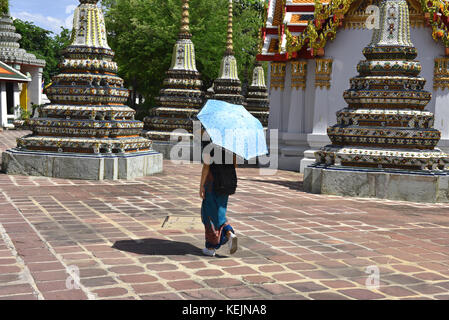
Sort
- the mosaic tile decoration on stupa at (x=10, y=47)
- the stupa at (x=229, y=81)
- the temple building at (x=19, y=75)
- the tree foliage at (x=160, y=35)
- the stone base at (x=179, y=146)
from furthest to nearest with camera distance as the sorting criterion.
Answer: the mosaic tile decoration on stupa at (x=10, y=47)
the temple building at (x=19, y=75)
the tree foliage at (x=160, y=35)
the stupa at (x=229, y=81)
the stone base at (x=179, y=146)

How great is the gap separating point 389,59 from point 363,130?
1484mm

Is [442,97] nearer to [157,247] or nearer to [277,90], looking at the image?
[277,90]

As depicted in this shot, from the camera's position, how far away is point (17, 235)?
19.3 ft

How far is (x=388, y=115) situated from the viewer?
9.93m

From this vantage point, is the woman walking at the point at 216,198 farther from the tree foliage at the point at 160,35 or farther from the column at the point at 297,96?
the tree foliage at the point at 160,35

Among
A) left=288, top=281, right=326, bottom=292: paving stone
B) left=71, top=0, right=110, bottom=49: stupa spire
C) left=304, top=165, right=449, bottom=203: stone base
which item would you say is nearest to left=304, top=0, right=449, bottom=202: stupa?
left=304, top=165, right=449, bottom=203: stone base

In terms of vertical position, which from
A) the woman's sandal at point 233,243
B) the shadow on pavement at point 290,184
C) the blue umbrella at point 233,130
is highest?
the blue umbrella at point 233,130

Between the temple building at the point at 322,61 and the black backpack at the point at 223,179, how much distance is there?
7450 mm

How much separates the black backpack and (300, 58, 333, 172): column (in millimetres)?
8327

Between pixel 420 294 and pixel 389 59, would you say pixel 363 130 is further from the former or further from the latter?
pixel 420 294

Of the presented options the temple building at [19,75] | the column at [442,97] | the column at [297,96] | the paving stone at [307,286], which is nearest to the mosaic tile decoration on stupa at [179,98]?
the column at [297,96]

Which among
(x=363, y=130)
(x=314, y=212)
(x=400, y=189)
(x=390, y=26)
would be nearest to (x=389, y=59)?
(x=390, y=26)

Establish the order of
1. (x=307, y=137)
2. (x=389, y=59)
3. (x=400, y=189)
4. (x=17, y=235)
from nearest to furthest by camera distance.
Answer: (x=17, y=235)
(x=400, y=189)
(x=389, y=59)
(x=307, y=137)

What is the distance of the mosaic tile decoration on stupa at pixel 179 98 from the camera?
15.9 meters
